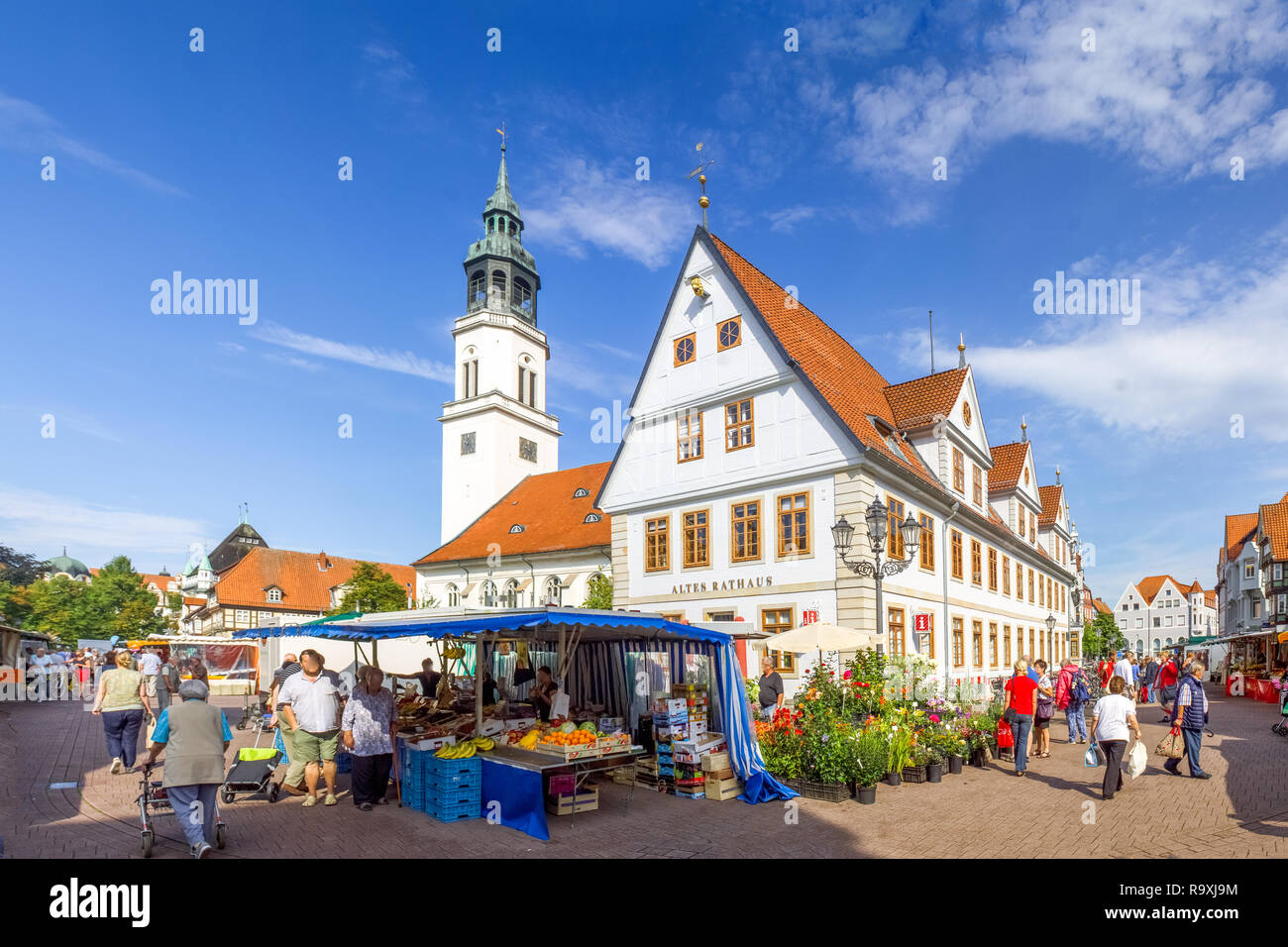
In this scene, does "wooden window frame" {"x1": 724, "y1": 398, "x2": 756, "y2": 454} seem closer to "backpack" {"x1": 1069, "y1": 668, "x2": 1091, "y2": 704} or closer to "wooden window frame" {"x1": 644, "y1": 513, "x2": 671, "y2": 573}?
"wooden window frame" {"x1": 644, "y1": 513, "x2": 671, "y2": 573}

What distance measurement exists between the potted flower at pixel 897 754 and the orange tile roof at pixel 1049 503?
35.6m

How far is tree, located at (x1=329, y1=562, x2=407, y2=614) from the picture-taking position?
47.3 metres

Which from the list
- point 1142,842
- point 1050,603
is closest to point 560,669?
point 1142,842

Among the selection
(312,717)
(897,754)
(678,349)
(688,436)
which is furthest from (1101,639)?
(312,717)

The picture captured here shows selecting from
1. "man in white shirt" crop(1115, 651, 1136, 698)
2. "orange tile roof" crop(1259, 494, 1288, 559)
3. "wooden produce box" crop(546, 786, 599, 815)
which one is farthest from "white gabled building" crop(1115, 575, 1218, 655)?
"wooden produce box" crop(546, 786, 599, 815)

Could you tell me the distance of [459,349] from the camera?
183 feet

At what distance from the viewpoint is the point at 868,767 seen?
11.6m

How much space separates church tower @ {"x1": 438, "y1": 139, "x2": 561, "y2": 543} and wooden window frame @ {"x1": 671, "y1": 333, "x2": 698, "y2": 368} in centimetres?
2746

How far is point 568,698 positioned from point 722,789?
268 cm

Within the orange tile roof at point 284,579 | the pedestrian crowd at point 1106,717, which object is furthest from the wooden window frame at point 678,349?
the orange tile roof at point 284,579

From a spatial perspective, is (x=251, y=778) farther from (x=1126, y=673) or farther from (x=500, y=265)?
(x=500, y=265)

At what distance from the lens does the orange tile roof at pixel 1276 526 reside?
5847cm
